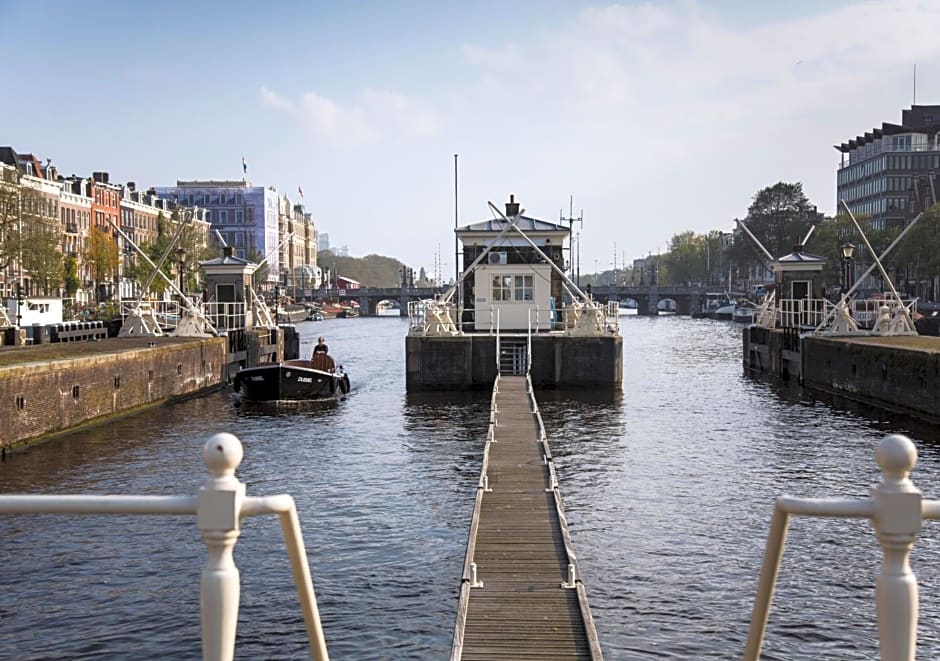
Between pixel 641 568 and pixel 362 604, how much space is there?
15.9 ft

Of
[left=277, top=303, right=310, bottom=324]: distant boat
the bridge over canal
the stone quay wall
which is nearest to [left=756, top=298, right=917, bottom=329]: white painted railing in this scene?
the stone quay wall

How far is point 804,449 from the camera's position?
30.5m

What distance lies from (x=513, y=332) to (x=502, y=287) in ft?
8.16

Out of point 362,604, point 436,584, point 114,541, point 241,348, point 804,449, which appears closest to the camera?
point 362,604

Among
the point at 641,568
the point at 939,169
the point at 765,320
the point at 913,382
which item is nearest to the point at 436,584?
the point at 641,568

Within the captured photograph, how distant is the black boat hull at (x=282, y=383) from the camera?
43.0 meters

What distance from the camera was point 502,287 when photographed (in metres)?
51.5

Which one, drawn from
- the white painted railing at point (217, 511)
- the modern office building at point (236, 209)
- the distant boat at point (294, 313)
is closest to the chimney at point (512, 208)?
the white painted railing at point (217, 511)

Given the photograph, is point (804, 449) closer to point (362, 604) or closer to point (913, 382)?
point (913, 382)

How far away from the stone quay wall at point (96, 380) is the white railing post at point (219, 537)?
86.6ft

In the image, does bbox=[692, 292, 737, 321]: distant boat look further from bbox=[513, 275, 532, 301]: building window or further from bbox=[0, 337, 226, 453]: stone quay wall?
bbox=[0, 337, 226, 453]: stone quay wall

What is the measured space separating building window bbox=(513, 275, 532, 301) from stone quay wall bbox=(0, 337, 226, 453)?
1512cm

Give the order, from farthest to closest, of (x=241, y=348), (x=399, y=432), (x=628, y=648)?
(x=241, y=348)
(x=399, y=432)
(x=628, y=648)

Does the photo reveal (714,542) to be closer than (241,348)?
Yes
